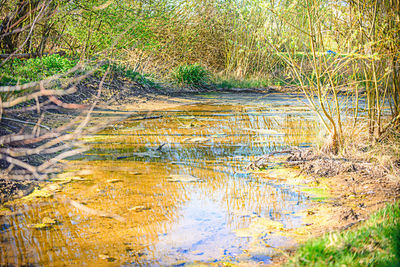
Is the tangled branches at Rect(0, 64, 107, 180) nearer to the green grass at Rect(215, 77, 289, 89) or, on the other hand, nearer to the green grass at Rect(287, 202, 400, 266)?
the green grass at Rect(287, 202, 400, 266)

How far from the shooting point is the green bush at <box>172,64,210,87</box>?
10617 mm

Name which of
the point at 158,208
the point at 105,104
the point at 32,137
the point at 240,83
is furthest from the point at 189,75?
the point at 158,208

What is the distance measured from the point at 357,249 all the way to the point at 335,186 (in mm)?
1490

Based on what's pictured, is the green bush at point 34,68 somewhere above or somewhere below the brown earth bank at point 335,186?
above

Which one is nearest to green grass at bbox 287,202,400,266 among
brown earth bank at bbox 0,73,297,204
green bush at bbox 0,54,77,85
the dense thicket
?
the dense thicket

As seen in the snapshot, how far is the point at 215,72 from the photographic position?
40.9 feet

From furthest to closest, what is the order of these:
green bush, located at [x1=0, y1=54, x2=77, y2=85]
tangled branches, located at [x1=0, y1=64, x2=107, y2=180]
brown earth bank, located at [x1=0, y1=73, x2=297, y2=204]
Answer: green bush, located at [x1=0, y1=54, x2=77, y2=85]
brown earth bank, located at [x1=0, y1=73, x2=297, y2=204]
tangled branches, located at [x1=0, y1=64, x2=107, y2=180]

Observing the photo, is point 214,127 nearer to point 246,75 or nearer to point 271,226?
point 271,226

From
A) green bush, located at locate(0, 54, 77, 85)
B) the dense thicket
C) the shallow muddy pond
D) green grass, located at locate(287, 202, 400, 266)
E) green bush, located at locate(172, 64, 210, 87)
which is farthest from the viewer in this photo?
green bush, located at locate(172, 64, 210, 87)

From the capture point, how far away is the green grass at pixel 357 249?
6.66ft

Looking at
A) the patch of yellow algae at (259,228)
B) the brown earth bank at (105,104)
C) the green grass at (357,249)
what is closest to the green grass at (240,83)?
the brown earth bank at (105,104)

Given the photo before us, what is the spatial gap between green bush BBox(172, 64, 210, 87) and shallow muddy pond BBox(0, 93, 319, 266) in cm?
537

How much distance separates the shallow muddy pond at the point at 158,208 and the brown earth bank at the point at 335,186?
0.15 meters

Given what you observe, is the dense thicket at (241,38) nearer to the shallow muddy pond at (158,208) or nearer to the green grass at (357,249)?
the shallow muddy pond at (158,208)
